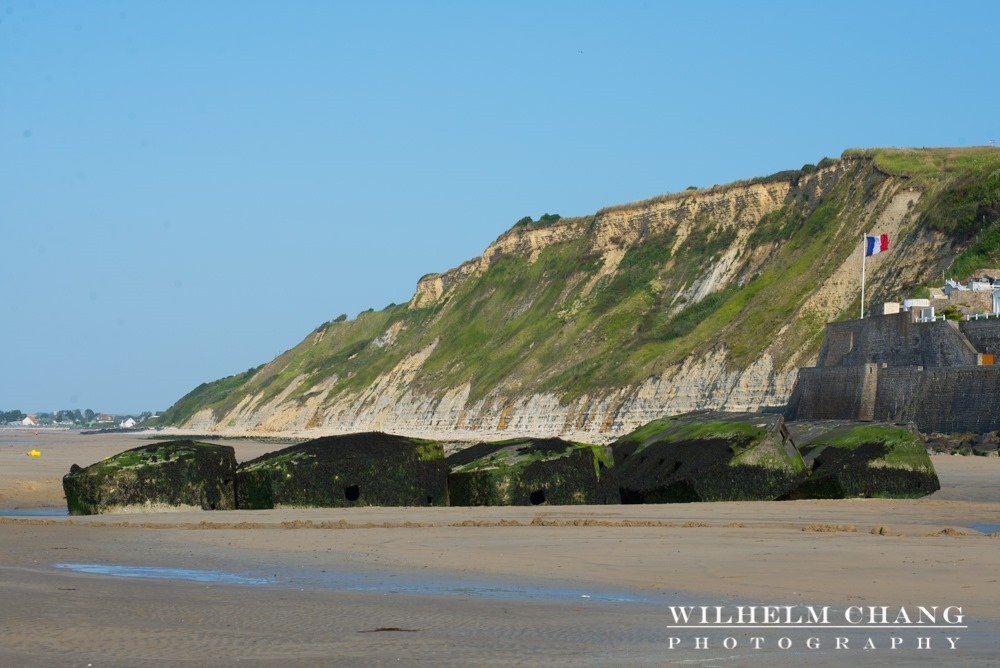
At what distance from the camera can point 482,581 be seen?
38.4 ft

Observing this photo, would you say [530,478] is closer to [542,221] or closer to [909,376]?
[909,376]

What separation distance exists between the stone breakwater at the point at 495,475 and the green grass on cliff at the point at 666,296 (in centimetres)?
3720

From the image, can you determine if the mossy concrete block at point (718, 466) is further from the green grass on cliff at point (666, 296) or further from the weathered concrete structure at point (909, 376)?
the green grass on cliff at point (666, 296)

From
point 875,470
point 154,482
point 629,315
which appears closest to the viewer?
point 154,482

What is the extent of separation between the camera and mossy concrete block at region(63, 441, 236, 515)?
64.7 feet

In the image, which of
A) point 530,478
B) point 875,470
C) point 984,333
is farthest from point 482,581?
point 984,333

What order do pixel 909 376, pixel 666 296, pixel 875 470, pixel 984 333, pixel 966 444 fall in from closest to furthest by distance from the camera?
1. pixel 875 470
2. pixel 966 444
3. pixel 909 376
4. pixel 984 333
5. pixel 666 296

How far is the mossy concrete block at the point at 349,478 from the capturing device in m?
20.0

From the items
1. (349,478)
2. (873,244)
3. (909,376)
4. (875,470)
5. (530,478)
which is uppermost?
(873,244)

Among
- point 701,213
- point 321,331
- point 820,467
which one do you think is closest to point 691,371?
point 701,213

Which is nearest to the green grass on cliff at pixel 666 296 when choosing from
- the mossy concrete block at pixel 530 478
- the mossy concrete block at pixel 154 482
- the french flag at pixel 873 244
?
the french flag at pixel 873 244

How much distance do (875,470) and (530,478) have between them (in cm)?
513

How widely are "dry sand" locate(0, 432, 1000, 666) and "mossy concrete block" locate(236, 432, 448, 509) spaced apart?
2.46 ft

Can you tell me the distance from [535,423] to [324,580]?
197 feet
